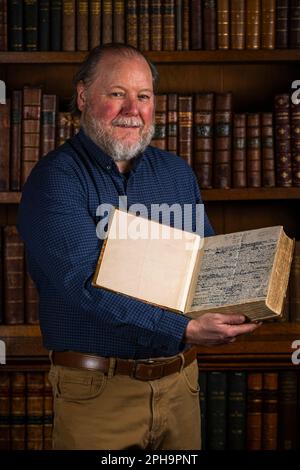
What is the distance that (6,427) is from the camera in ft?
7.23

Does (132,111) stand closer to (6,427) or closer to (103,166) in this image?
(103,166)

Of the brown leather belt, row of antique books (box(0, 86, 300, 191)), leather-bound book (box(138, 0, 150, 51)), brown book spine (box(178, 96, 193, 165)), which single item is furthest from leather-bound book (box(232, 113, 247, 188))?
the brown leather belt

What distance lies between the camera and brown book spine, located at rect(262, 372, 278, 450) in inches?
87.3

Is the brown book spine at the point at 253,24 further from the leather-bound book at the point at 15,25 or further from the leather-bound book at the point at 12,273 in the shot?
the leather-bound book at the point at 12,273

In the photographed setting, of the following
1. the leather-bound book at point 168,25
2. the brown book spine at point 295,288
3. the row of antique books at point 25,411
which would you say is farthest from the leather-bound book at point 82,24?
the row of antique books at point 25,411

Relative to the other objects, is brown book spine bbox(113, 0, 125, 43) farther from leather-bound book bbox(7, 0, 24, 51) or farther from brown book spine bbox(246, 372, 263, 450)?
brown book spine bbox(246, 372, 263, 450)

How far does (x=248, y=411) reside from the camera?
7.29 ft

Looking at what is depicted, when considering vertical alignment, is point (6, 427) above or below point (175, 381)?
below

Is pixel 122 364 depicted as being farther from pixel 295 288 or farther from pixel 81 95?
pixel 295 288

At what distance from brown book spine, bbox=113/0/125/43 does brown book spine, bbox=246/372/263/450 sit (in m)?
1.09

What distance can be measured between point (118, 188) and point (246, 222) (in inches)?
37.3

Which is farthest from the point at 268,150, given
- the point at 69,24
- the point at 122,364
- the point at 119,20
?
the point at 122,364

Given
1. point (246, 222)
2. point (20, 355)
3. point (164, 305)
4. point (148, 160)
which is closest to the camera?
point (164, 305)
